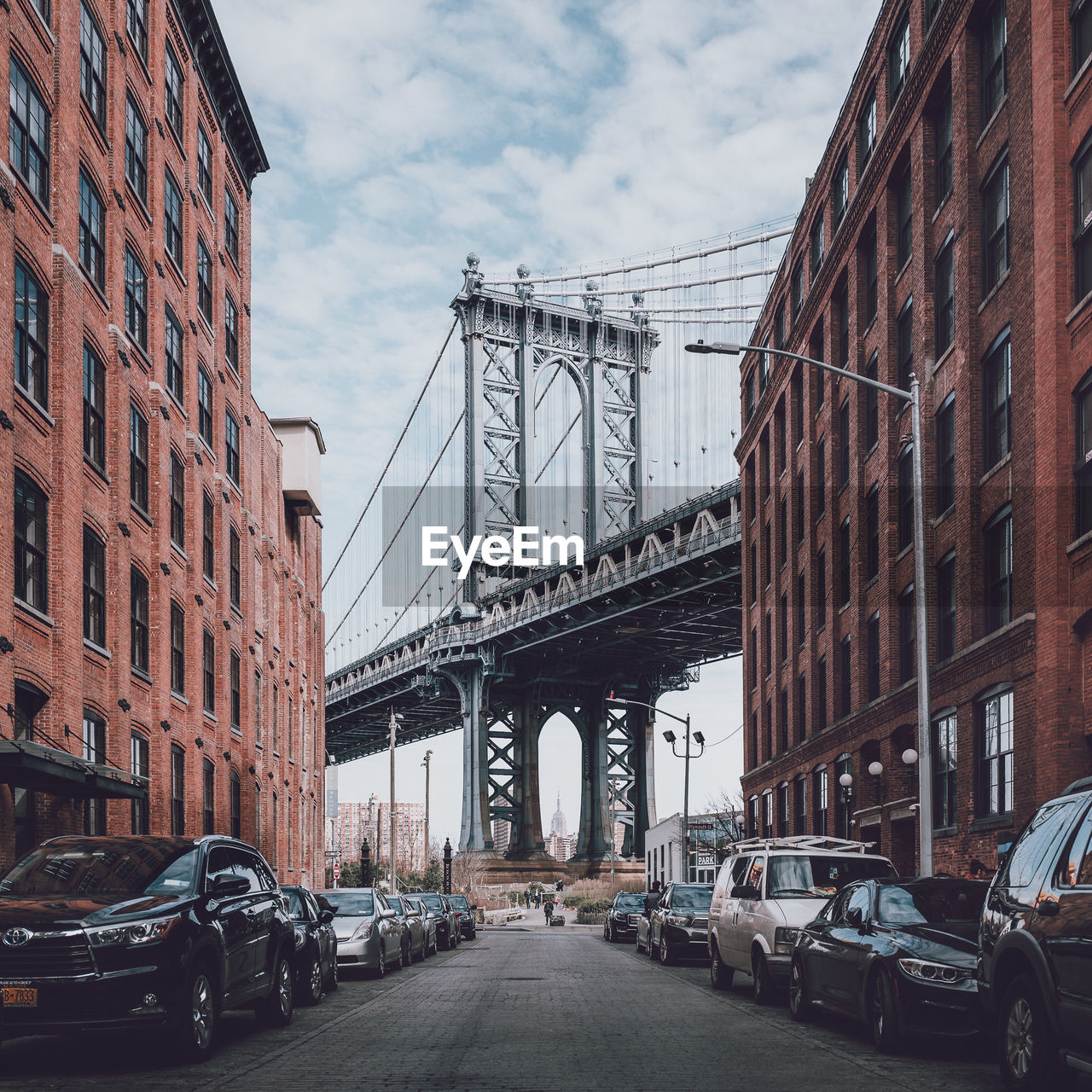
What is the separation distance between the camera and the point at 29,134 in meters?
23.3

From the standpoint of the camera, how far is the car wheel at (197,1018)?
12180 mm

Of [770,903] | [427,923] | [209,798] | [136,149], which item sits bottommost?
[427,923]

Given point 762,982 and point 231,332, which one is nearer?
point 762,982

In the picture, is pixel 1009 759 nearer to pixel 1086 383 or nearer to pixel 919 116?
pixel 1086 383

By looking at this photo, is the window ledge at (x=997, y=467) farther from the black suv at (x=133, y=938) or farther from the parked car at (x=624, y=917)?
the parked car at (x=624, y=917)

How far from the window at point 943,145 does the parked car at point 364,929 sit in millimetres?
17107

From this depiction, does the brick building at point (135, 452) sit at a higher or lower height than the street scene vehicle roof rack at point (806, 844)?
higher

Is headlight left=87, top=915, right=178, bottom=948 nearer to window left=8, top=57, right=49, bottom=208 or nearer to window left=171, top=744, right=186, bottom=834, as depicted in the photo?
window left=8, top=57, right=49, bottom=208

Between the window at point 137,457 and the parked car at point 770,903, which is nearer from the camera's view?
the parked car at point 770,903

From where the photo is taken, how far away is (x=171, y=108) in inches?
1374

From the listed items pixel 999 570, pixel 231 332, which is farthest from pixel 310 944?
pixel 231 332

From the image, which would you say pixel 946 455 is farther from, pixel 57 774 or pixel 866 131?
pixel 57 774

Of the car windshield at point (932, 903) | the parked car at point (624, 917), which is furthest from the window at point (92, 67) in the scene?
the parked car at point (624, 917)

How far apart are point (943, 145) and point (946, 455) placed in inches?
254
